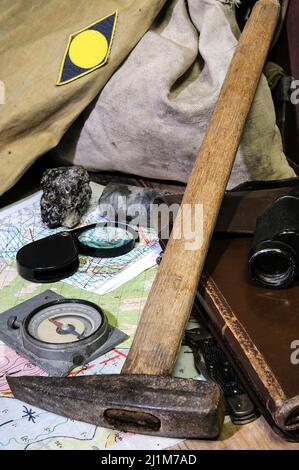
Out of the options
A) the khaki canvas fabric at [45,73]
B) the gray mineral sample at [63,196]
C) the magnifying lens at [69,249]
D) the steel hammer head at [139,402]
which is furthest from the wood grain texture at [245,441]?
the khaki canvas fabric at [45,73]

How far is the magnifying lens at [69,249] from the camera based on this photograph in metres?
1.53

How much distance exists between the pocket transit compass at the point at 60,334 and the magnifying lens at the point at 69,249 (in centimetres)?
15

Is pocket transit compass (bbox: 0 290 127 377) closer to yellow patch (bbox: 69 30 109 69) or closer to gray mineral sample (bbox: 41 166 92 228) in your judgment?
gray mineral sample (bbox: 41 166 92 228)

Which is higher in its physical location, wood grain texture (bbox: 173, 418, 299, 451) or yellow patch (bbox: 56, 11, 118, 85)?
yellow patch (bbox: 56, 11, 118, 85)

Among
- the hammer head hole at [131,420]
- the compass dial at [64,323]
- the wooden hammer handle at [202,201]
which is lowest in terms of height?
the compass dial at [64,323]

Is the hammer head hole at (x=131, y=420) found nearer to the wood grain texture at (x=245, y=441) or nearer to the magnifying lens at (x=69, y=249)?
the wood grain texture at (x=245, y=441)

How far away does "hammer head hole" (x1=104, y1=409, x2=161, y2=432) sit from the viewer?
3.38 ft

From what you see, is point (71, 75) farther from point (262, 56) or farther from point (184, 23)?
point (262, 56)

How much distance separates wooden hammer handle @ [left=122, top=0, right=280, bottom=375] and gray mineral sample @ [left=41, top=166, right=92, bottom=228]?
0.45m

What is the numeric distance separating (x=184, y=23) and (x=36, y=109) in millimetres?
499

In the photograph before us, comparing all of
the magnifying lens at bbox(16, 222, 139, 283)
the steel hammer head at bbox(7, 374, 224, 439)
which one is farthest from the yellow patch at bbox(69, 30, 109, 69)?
the steel hammer head at bbox(7, 374, 224, 439)

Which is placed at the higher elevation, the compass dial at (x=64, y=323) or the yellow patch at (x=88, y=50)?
the yellow patch at (x=88, y=50)

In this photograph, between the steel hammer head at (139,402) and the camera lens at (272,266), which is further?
the camera lens at (272,266)

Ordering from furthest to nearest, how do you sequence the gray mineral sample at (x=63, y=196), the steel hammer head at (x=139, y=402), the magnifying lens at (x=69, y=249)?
the gray mineral sample at (x=63, y=196), the magnifying lens at (x=69, y=249), the steel hammer head at (x=139, y=402)
